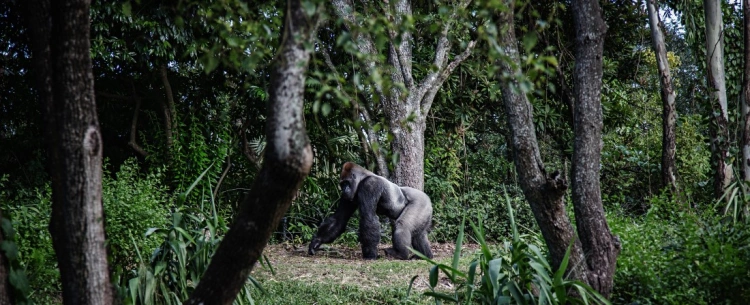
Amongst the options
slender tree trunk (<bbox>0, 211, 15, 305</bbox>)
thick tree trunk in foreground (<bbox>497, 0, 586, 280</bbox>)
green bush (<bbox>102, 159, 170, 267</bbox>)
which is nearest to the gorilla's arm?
green bush (<bbox>102, 159, 170, 267</bbox>)

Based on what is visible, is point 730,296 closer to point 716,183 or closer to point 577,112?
point 577,112

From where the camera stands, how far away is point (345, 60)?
953 cm

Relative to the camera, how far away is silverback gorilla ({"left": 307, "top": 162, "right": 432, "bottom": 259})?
7.24 meters

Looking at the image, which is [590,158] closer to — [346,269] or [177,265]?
[177,265]

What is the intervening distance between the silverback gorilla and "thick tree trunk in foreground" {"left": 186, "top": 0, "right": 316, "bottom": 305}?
4.61 metres

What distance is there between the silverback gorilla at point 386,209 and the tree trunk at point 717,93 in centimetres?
280

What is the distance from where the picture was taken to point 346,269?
6312 mm

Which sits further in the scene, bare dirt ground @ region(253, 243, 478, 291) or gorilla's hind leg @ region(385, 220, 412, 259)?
gorilla's hind leg @ region(385, 220, 412, 259)

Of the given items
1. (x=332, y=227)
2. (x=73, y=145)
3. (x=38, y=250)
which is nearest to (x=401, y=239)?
(x=332, y=227)

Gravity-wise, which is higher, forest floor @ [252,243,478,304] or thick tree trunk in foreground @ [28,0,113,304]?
thick tree trunk in foreground @ [28,0,113,304]

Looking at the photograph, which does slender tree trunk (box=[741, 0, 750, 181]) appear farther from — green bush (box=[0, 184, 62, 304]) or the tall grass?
green bush (box=[0, 184, 62, 304])

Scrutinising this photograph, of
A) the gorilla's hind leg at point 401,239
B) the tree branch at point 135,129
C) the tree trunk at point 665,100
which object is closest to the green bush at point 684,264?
the tree trunk at point 665,100

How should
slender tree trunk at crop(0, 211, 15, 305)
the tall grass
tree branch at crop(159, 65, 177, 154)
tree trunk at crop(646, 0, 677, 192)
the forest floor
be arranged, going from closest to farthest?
slender tree trunk at crop(0, 211, 15, 305)
the tall grass
the forest floor
tree trunk at crop(646, 0, 677, 192)
tree branch at crop(159, 65, 177, 154)

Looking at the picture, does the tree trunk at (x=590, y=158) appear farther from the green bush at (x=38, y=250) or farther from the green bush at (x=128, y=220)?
the green bush at (x=38, y=250)
